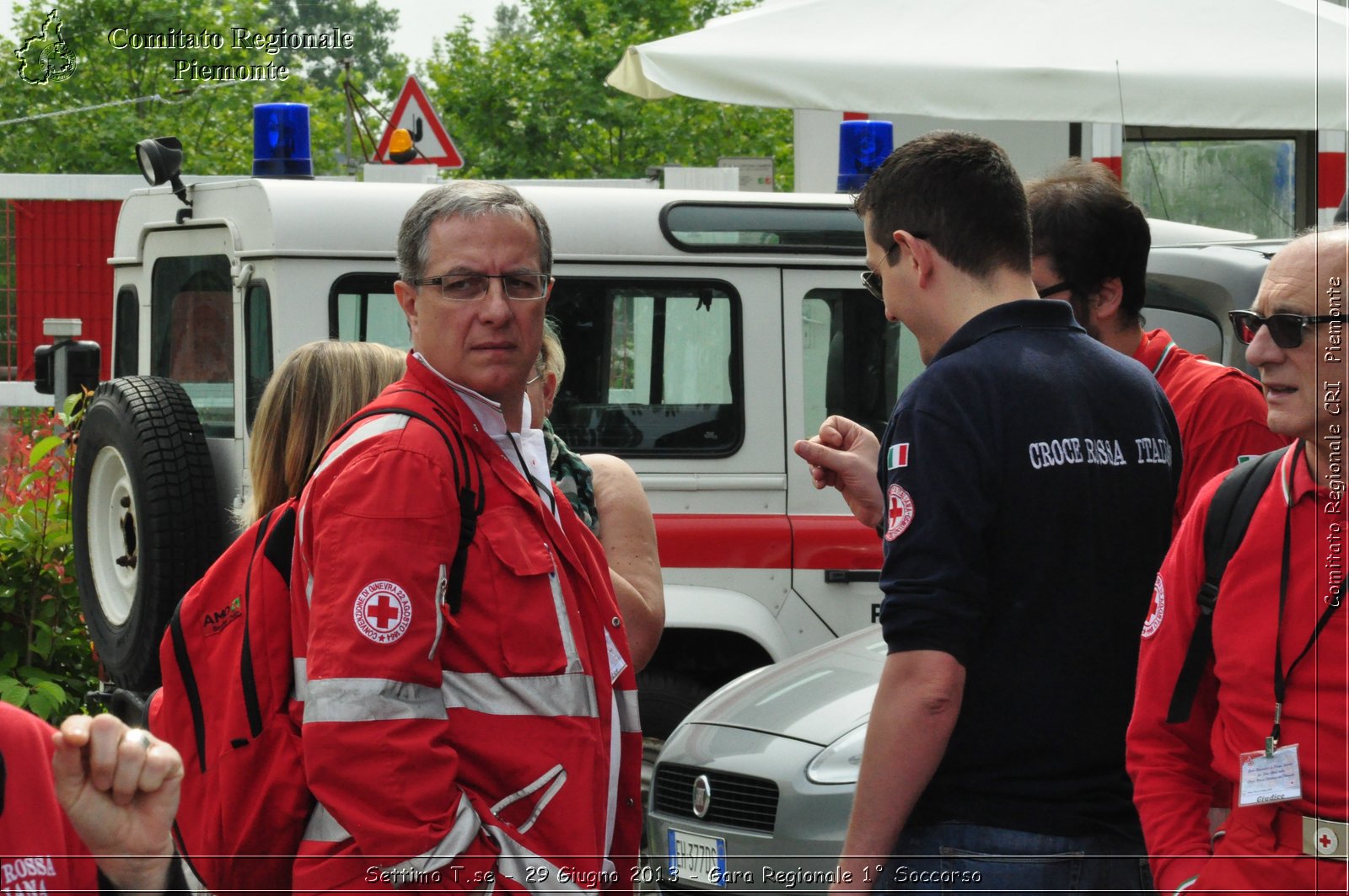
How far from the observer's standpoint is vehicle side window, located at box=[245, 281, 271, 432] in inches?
217

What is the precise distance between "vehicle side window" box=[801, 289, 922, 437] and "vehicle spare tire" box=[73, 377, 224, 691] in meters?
2.27

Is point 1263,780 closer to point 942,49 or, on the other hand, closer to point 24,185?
point 942,49

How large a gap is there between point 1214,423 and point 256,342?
3.51 m

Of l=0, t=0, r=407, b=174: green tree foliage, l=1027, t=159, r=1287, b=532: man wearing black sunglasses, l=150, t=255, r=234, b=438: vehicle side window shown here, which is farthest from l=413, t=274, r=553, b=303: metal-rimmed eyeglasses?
l=0, t=0, r=407, b=174: green tree foliage

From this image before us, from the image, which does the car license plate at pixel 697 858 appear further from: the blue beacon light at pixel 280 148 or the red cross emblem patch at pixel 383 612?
the blue beacon light at pixel 280 148

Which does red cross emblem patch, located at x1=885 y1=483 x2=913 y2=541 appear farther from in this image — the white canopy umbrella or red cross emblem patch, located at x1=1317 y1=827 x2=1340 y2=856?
the white canopy umbrella

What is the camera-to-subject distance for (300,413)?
3.21 metres

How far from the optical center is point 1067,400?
2.41 m

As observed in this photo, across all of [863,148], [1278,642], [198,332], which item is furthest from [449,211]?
[863,148]

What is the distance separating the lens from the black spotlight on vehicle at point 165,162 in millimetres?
5953

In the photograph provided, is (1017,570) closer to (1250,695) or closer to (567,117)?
(1250,695)

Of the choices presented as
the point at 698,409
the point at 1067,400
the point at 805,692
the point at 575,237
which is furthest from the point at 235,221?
the point at 1067,400

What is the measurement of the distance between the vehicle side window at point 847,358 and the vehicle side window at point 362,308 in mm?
1560

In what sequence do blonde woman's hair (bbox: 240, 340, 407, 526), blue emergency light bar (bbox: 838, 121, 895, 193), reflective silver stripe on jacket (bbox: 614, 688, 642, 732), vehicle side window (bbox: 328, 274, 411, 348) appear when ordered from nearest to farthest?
1. reflective silver stripe on jacket (bbox: 614, 688, 642, 732)
2. blonde woman's hair (bbox: 240, 340, 407, 526)
3. vehicle side window (bbox: 328, 274, 411, 348)
4. blue emergency light bar (bbox: 838, 121, 895, 193)
